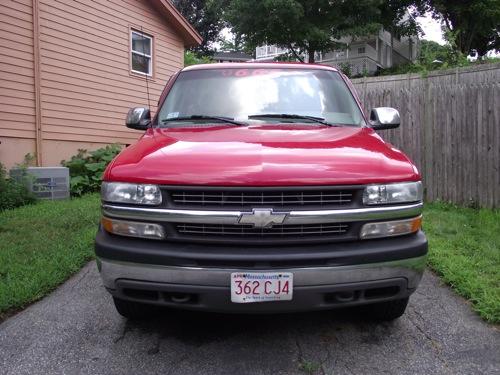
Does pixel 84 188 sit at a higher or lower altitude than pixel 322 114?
lower

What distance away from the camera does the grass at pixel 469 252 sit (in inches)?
157

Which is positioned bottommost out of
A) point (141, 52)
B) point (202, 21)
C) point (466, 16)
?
point (141, 52)

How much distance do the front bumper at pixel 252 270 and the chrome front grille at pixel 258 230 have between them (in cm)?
8

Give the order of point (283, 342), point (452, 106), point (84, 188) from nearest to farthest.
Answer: point (283, 342), point (452, 106), point (84, 188)

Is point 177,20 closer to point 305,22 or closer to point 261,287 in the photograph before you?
point 305,22

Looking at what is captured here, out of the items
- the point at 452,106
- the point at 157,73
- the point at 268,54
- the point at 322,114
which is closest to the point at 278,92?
the point at 322,114

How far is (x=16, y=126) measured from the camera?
9.11 m

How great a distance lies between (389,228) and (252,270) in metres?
0.86

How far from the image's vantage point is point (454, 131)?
7441 mm

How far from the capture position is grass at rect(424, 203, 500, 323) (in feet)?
13.1

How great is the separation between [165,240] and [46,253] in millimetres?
2791

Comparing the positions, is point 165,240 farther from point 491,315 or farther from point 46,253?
point 46,253

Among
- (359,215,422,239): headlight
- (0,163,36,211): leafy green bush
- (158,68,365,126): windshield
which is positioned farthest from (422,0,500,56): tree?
(359,215,422,239): headlight

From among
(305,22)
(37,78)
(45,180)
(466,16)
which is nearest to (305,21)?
(305,22)
